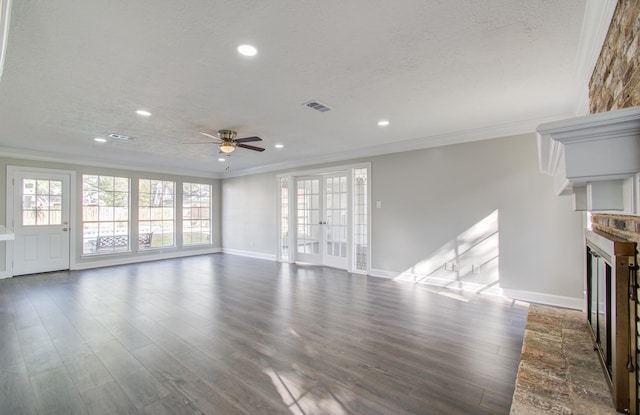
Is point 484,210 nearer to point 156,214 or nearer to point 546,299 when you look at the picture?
point 546,299

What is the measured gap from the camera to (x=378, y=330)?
3.05 meters

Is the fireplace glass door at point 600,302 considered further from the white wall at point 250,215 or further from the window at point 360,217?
the white wall at point 250,215

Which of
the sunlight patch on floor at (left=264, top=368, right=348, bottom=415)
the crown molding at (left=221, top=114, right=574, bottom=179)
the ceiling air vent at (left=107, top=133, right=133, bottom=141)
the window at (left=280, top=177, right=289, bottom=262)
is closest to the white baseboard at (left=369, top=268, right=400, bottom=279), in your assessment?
the crown molding at (left=221, top=114, right=574, bottom=179)

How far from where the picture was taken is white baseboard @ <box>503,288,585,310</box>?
3.74m

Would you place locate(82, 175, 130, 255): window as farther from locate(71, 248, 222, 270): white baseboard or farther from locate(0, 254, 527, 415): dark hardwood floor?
locate(0, 254, 527, 415): dark hardwood floor

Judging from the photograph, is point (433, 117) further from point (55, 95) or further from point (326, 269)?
point (55, 95)

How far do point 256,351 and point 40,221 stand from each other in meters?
6.52

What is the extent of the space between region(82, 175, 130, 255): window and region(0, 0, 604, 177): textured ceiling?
2.34 metres

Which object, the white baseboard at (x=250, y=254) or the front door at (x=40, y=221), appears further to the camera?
the white baseboard at (x=250, y=254)

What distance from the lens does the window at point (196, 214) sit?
837cm

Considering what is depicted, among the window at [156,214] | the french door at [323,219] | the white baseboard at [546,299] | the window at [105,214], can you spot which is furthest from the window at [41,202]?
the white baseboard at [546,299]

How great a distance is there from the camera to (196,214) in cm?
865

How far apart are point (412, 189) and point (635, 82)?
396cm

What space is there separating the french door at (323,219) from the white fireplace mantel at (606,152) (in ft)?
16.5
